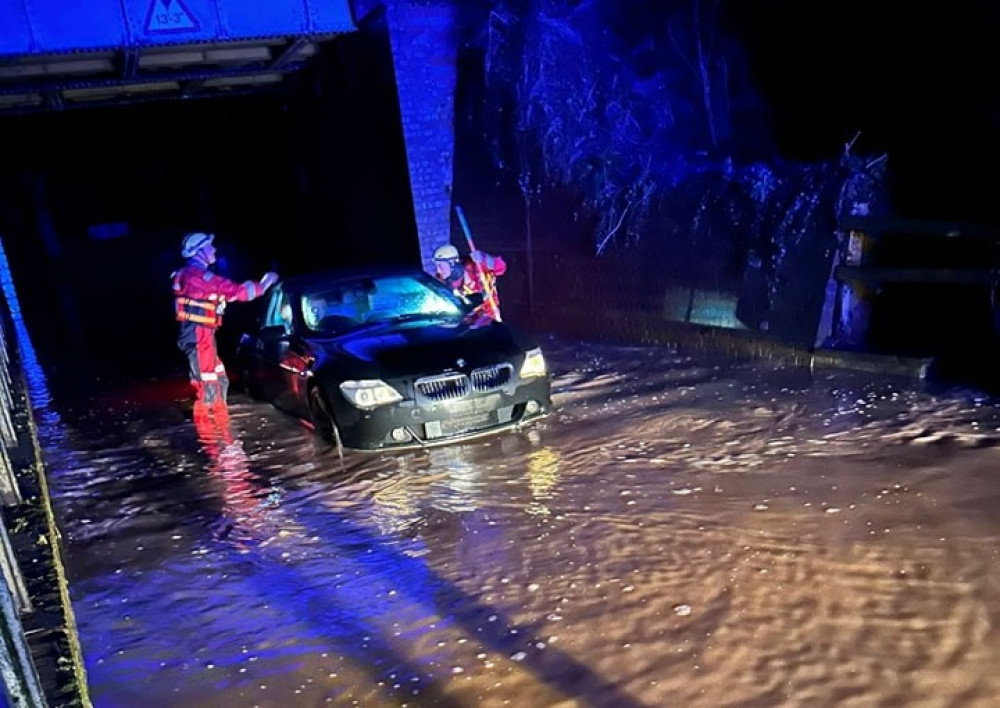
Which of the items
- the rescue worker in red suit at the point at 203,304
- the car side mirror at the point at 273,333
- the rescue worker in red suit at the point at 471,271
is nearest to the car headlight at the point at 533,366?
the rescue worker in red suit at the point at 471,271

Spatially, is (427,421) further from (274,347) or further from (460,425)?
(274,347)

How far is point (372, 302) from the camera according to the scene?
772 centimetres

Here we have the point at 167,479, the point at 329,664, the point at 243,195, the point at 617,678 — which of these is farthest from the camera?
the point at 243,195

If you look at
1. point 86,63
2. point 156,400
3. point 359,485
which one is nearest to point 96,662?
point 359,485

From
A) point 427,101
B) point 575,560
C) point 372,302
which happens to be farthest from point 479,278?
point 575,560

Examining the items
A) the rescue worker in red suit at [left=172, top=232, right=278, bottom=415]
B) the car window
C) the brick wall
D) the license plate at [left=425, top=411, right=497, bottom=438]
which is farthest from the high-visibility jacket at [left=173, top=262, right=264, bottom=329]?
the brick wall

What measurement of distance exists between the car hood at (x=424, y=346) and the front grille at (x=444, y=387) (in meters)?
0.07

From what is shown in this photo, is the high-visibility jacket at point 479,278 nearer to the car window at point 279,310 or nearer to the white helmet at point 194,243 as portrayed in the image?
the car window at point 279,310

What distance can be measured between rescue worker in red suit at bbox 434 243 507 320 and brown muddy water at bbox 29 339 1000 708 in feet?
7.15

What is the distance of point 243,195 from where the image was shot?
22.6 meters

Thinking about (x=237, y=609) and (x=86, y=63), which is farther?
(x=86, y=63)

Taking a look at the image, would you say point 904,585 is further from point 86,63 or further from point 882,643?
point 86,63

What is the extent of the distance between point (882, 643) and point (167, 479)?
5165 mm

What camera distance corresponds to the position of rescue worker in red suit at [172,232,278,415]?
8008 millimetres
